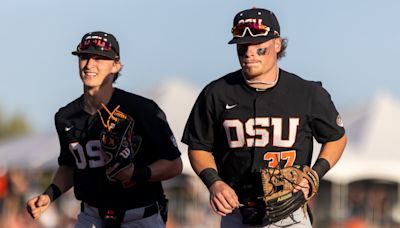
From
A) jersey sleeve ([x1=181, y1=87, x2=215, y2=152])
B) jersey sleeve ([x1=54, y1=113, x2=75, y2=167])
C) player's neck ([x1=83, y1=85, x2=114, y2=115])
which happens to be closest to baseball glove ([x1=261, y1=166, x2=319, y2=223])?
jersey sleeve ([x1=181, y1=87, x2=215, y2=152])

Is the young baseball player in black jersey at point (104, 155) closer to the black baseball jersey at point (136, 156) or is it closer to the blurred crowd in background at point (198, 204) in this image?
the black baseball jersey at point (136, 156)

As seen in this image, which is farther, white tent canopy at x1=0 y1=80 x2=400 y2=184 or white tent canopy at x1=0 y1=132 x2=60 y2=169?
white tent canopy at x1=0 y1=132 x2=60 y2=169

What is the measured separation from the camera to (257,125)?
6.90 meters

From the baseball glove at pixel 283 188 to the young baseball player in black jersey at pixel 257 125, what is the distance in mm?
173

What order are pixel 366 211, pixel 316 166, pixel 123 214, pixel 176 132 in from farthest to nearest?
pixel 366 211, pixel 176 132, pixel 123 214, pixel 316 166

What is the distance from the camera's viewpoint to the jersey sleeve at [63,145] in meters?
8.27

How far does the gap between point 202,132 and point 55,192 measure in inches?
73.4

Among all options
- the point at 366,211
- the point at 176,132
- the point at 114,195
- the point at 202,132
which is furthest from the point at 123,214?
the point at 366,211

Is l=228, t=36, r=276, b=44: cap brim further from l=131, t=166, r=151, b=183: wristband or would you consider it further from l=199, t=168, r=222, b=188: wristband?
l=131, t=166, r=151, b=183: wristband

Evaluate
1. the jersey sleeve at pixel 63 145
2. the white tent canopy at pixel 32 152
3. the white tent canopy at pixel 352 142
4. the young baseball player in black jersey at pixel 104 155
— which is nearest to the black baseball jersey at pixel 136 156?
the young baseball player in black jersey at pixel 104 155

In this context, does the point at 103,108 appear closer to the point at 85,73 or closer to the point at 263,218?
the point at 85,73

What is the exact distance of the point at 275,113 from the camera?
693cm

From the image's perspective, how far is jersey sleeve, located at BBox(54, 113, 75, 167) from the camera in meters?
8.27

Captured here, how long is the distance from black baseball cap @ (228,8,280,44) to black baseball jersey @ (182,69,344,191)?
0.35 meters
